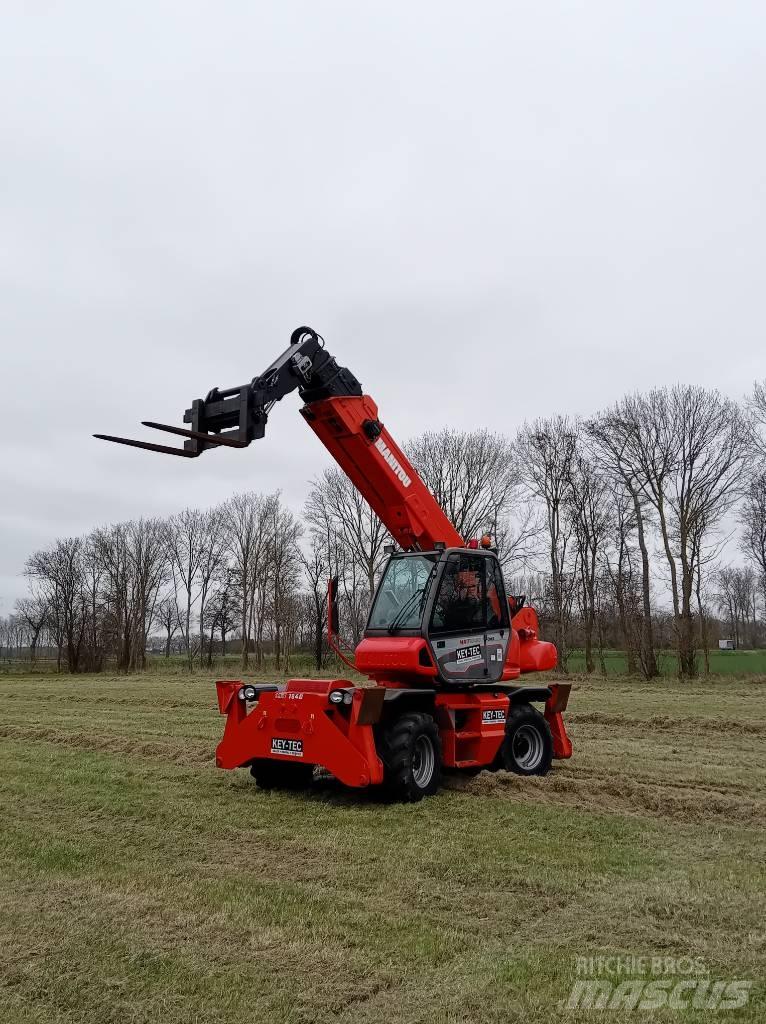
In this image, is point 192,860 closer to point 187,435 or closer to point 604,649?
point 187,435

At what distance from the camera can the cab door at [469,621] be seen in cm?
908

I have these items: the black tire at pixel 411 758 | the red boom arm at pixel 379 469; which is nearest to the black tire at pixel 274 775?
the black tire at pixel 411 758

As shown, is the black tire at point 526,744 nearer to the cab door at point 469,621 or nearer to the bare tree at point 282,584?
the cab door at point 469,621

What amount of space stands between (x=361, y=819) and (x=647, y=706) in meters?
13.1

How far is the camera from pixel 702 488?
32844 millimetres

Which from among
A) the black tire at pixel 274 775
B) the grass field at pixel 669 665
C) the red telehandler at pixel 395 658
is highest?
the red telehandler at pixel 395 658

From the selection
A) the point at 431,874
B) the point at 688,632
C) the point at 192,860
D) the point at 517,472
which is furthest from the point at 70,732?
the point at 517,472

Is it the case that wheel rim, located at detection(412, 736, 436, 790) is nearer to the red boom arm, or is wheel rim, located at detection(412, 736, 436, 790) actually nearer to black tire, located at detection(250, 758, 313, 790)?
black tire, located at detection(250, 758, 313, 790)

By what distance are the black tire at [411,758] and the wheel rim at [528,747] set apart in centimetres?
164

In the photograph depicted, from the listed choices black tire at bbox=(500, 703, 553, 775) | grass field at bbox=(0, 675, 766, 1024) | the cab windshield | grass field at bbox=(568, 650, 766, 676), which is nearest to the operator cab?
the cab windshield

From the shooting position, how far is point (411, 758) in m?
8.45

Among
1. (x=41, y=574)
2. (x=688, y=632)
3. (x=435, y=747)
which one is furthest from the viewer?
(x=41, y=574)

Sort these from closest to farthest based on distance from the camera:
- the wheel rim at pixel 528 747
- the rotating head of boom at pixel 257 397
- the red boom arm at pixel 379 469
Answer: the rotating head of boom at pixel 257 397, the red boom arm at pixel 379 469, the wheel rim at pixel 528 747

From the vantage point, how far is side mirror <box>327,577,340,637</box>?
30.3ft
